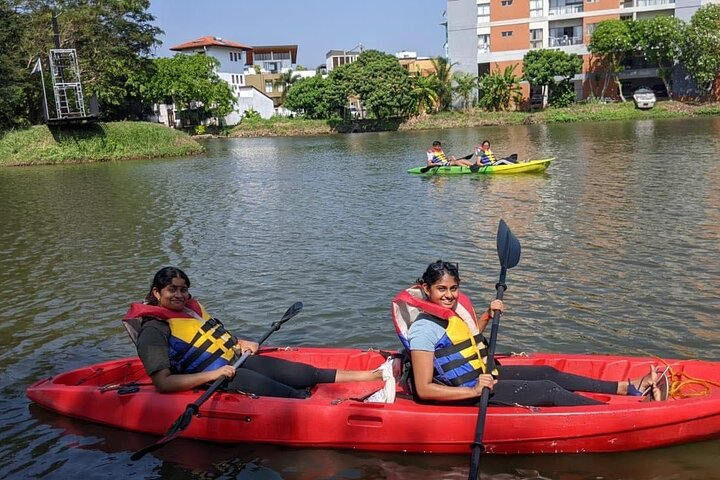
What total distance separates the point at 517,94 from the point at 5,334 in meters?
51.3

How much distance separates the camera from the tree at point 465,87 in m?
55.8

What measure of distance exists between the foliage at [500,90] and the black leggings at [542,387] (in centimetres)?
5108

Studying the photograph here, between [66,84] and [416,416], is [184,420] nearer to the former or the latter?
[416,416]

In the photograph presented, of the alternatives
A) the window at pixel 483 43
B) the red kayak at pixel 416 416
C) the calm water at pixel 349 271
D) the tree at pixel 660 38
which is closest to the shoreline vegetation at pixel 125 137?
the tree at pixel 660 38

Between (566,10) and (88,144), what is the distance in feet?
129

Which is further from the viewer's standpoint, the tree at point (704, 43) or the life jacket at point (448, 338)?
the tree at point (704, 43)

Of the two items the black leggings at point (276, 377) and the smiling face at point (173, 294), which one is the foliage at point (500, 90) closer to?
the black leggings at point (276, 377)

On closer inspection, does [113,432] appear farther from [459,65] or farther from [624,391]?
[459,65]

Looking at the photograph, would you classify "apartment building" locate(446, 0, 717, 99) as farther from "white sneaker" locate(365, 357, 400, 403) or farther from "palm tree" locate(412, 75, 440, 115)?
"white sneaker" locate(365, 357, 400, 403)

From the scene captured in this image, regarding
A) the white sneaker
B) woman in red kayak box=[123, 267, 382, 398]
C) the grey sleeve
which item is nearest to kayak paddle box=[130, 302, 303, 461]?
woman in red kayak box=[123, 267, 382, 398]

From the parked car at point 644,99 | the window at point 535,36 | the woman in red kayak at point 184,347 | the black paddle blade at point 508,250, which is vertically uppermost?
the window at point 535,36

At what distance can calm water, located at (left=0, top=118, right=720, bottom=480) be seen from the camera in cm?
573

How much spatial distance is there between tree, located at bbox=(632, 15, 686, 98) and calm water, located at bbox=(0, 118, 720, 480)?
2880 centimetres

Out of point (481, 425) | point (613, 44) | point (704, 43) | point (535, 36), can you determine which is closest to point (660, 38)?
point (704, 43)
